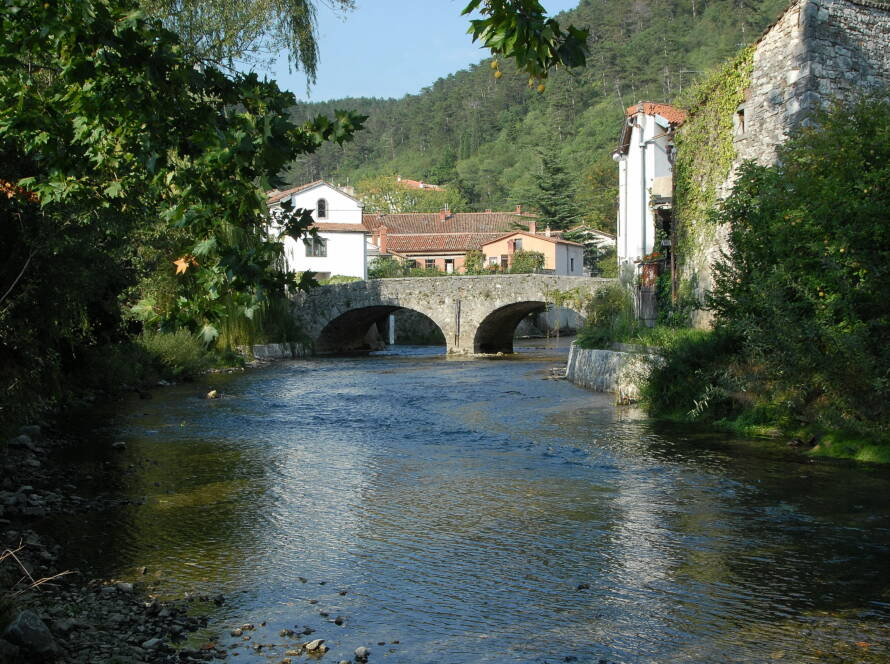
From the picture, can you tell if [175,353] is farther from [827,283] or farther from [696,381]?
[827,283]

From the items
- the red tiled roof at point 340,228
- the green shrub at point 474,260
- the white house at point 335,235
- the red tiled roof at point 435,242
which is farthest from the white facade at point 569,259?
the red tiled roof at point 340,228

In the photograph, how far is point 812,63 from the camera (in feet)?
42.2

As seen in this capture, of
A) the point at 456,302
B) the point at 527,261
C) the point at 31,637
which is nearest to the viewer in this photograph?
the point at 31,637

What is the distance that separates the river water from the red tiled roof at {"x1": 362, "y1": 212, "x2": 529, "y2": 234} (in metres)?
43.7

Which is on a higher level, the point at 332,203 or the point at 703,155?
the point at 332,203

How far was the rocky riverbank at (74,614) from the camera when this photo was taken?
4148 mm

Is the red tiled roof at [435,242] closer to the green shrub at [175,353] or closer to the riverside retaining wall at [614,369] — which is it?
the green shrub at [175,353]

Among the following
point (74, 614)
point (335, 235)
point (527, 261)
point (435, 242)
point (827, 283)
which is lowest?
point (74, 614)

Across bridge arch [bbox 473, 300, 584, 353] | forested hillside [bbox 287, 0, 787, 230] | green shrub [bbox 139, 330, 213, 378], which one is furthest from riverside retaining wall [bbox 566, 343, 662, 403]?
forested hillside [bbox 287, 0, 787, 230]

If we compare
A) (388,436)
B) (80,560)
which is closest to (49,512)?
(80,560)

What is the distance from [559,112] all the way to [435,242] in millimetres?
31627

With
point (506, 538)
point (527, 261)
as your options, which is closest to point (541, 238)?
point (527, 261)

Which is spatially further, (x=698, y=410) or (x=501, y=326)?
(x=501, y=326)

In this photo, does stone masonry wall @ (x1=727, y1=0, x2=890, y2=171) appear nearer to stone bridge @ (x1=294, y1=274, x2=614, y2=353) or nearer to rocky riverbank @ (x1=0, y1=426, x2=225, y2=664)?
rocky riverbank @ (x1=0, y1=426, x2=225, y2=664)
